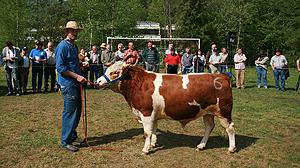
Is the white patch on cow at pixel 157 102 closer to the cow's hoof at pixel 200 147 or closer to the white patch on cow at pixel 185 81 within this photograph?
the white patch on cow at pixel 185 81

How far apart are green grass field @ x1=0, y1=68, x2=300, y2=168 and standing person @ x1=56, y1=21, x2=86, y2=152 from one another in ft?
1.52

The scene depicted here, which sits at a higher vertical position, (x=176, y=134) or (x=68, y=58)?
(x=68, y=58)

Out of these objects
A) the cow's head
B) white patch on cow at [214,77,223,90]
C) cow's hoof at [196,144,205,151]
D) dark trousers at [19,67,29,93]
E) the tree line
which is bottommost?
cow's hoof at [196,144,205,151]

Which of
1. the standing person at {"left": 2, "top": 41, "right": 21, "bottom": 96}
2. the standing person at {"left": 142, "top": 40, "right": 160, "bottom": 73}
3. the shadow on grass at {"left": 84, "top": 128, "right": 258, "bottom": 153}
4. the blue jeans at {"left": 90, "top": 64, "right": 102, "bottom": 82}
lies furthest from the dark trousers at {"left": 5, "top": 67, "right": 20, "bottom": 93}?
the shadow on grass at {"left": 84, "top": 128, "right": 258, "bottom": 153}

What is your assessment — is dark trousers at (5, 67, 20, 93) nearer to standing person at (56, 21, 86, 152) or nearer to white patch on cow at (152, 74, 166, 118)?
standing person at (56, 21, 86, 152)

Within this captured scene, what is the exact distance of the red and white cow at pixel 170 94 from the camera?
6836 millimetres

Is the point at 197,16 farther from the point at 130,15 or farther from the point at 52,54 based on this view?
the point at 52,54

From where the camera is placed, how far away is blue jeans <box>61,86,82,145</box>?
6988 millimetres

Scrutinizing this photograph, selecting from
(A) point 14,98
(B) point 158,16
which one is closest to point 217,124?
(A) point 14,98

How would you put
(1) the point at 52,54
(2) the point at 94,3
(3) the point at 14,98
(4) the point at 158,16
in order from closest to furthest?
(3) the point at 14,98, (1) the point at 52,54, (2) the point at 94,3, (4) the point at 158,16

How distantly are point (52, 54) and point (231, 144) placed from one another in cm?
1045

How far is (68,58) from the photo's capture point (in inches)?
274

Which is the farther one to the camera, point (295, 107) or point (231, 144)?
point (295, 107)

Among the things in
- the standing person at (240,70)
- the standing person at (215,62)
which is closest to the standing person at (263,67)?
the standing person at (240,70)
